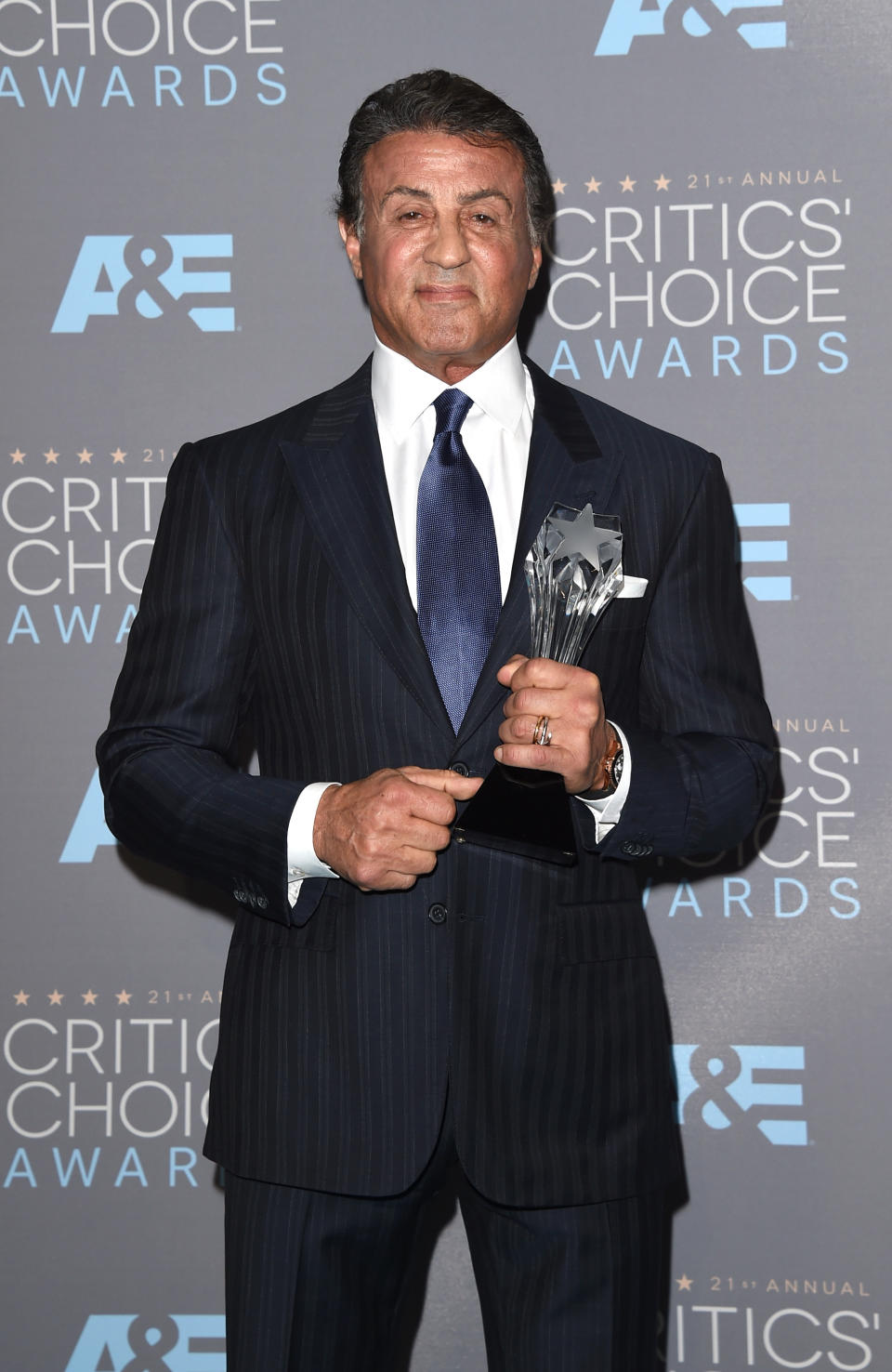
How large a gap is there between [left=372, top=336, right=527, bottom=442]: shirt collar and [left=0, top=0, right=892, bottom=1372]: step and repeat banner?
1.93ft

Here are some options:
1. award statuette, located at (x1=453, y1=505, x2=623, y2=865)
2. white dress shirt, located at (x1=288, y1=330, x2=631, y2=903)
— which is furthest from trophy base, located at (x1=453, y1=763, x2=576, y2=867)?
white dress shirt, located at (x1=288, y1=330, x2=631, y2=903)

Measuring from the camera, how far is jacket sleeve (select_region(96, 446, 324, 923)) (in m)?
1.61

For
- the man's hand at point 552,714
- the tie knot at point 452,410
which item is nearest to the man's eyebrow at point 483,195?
the tie knot at point 452,410

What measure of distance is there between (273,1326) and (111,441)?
142 cm

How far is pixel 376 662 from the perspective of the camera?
64.5 inches

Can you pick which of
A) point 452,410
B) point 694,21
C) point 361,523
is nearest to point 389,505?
point 361,523

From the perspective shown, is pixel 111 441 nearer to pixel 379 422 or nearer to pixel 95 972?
pixel 379 422

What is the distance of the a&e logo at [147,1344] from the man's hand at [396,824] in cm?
130

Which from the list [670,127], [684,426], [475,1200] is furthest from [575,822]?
[670,127]

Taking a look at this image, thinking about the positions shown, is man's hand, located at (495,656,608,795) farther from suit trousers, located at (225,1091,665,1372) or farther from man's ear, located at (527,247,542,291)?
man's ear, located at (527,247,542,291)

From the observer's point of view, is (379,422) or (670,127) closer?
(379,422)

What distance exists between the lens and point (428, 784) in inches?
60.2

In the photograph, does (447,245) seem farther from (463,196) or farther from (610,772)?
(610,772)

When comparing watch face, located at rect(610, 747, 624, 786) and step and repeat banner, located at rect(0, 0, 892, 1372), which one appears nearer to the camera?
watch face, located at rect(610, 747, 624, 786)
